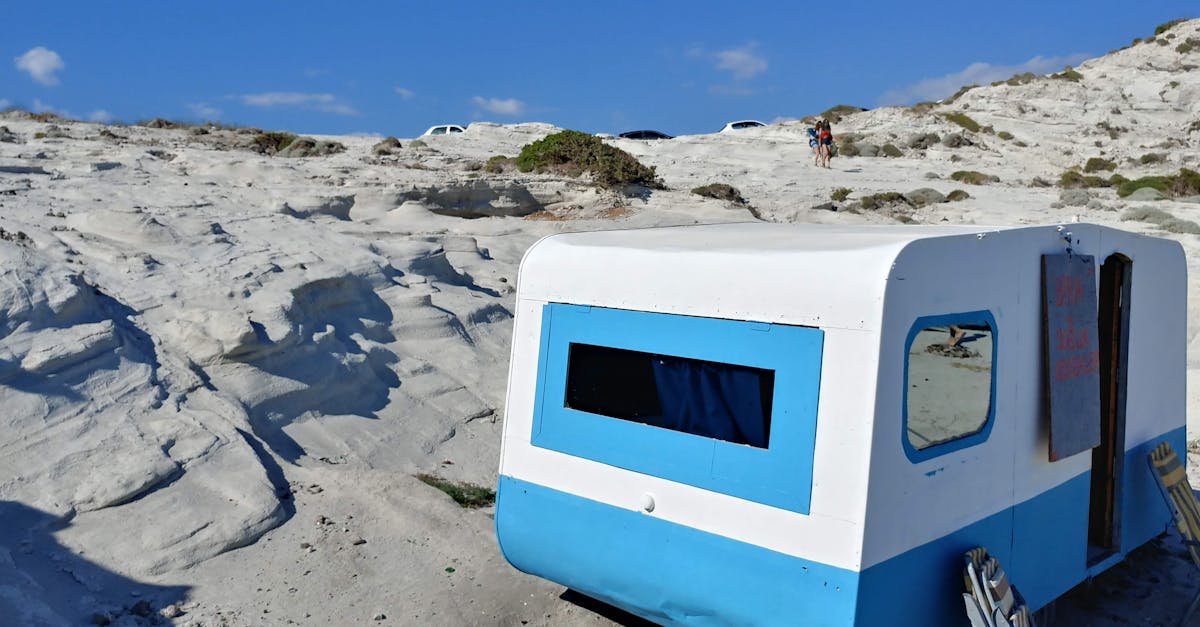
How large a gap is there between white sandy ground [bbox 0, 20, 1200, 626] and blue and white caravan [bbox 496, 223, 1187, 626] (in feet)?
3.27

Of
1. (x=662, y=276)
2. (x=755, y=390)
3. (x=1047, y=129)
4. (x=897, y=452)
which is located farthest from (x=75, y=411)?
(x=1047, y=129)

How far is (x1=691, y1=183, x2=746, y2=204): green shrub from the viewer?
21.4m

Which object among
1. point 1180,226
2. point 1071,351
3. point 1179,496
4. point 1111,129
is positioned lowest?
point 1179,496

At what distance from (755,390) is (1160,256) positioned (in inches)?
147

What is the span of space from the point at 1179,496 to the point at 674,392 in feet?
13.2

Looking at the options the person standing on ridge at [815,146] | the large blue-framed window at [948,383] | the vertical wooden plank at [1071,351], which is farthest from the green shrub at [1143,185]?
the large blue-framed window at [948,383]

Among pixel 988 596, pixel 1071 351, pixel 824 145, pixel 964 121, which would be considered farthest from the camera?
pixel 964 121

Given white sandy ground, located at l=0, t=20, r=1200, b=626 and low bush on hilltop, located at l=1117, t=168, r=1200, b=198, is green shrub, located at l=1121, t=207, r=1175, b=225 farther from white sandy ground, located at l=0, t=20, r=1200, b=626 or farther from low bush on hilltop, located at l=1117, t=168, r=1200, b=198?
white sandy ground, located at l=0, t=20, r=1200, b=626

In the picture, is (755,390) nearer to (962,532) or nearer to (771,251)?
(771,251)

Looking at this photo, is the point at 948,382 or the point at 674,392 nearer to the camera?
the point at 948,382

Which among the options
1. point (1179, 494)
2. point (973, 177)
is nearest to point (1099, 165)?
point (973, 177)

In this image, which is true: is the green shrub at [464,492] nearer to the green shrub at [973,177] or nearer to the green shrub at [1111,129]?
the green shrub at [973,177]

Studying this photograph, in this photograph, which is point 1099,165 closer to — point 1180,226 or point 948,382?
point 1180,226

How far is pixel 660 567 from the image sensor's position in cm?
476
